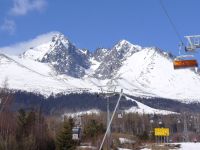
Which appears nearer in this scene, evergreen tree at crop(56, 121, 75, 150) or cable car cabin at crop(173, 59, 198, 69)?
cable car cabin at crop(173, 59, 198, 69)

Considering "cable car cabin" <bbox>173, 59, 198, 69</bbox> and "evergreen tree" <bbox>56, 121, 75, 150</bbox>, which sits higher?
"cable car cabin" <bbox>173, 59, 198, 69</bbox>

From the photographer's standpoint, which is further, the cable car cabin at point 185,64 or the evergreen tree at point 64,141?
the evergreen tree at point 64,141

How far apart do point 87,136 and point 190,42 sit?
244ft

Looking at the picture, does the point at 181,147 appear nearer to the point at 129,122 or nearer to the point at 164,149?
the point at 164,149

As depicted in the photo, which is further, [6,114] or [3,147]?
[6,114]

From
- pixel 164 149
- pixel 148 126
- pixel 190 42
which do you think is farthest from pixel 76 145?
pixel 148 126

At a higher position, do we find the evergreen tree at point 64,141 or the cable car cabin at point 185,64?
the cable car cabin at point 185,64

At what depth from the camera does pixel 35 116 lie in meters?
80.3

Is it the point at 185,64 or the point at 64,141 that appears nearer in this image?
the point at 185,64

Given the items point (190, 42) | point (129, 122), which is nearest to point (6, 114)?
point (190, 42)

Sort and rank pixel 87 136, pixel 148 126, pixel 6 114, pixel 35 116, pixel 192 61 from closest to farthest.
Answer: pixel 192 61
pixel 6 114
pixel 35 116
pixel 87 136
pixel 148 126

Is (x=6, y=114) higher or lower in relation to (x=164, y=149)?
higher

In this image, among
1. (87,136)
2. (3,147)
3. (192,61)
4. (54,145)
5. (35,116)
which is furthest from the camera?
(87,136)

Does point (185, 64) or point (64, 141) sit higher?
point (185, 64)
